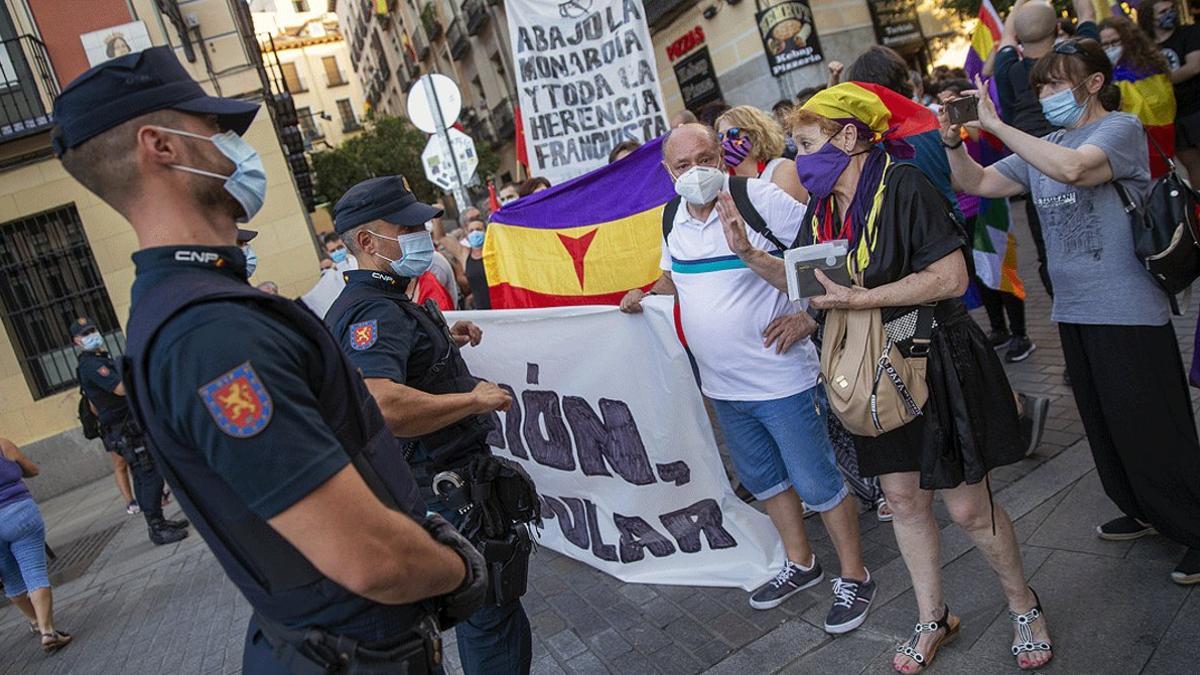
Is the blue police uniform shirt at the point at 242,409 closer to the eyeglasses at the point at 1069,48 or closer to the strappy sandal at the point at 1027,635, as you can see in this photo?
the strappy sandal at the point at 1027,635

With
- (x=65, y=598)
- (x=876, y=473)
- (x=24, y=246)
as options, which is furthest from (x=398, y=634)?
(x=24, y=246)

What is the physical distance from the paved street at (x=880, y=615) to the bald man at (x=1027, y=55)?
105cm

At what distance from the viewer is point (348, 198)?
2830 millimetres

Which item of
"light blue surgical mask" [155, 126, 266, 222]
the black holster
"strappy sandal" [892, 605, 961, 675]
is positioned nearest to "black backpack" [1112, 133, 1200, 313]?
"strappy sandal" [892, 605, 961, 675]

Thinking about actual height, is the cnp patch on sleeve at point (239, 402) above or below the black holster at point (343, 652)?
above

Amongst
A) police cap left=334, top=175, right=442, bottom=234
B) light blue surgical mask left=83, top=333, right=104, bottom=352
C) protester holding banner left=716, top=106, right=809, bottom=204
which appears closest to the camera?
police cap left=334, top=175, right=442, bottom=234

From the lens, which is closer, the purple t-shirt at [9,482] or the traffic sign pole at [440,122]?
the purple t-shirt at [9,482]

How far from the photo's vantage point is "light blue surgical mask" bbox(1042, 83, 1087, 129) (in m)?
2.67

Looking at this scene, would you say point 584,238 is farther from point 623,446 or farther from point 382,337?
point 382,337

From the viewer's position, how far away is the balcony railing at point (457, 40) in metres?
26.3

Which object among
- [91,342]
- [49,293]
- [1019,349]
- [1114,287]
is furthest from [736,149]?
[49,293]

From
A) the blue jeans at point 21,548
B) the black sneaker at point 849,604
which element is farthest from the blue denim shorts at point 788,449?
the blue jeans at point 21,548

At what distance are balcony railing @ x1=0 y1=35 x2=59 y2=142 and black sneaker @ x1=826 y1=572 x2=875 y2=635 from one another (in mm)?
13019

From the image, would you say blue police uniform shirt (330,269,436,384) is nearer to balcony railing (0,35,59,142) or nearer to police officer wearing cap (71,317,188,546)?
police officer wearing cap (71,317,188,546)
